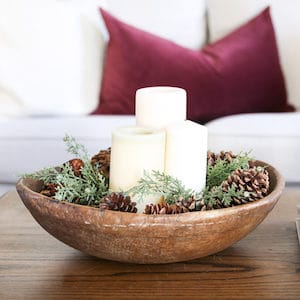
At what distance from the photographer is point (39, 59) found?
192cm

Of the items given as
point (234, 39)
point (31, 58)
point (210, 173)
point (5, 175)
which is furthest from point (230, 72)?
point (210, 173)

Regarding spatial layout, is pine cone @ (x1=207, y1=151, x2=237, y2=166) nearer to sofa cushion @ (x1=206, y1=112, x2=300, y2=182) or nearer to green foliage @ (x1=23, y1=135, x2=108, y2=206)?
green foliage @ (x1=23, y1=135, x2=108, y2=206)

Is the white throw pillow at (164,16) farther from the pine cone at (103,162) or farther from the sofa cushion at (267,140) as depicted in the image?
the pine cone at (103,162)

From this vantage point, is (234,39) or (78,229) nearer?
(78,229)

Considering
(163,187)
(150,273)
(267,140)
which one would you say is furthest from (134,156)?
(267,140)

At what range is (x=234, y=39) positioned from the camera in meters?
2.06

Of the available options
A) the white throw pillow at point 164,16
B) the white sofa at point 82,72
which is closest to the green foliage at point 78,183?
the white sofa at point 82,72

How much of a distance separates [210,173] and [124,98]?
1.07 m

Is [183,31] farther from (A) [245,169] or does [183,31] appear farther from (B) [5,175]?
(A) [245,169]

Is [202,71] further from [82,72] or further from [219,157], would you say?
[219,157]

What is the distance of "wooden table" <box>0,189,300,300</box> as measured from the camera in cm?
81

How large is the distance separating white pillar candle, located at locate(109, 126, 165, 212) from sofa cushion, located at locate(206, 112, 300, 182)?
2.83 feet

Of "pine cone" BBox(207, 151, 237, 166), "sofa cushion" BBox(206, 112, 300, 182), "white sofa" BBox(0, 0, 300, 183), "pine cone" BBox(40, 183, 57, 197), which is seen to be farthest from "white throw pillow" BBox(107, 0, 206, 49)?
"pine cone" BBox(40, 183, 57, 197)

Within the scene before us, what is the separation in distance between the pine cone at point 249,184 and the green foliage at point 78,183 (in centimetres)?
20
